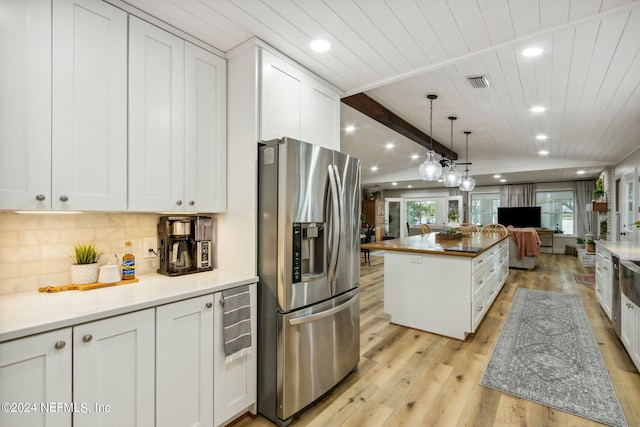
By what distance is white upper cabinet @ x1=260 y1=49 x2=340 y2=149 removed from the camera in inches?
84.4

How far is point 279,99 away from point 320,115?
0.47 meters

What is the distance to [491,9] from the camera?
1735 mm

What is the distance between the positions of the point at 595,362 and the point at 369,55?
3099 mm

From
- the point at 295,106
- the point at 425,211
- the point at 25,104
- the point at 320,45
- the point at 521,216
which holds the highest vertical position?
the point at 320,45

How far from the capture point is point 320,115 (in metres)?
2.60

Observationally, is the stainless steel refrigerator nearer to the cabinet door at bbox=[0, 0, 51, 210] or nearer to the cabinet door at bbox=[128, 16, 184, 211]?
the cabinet door at bbox=[128, 16, 184, 211]

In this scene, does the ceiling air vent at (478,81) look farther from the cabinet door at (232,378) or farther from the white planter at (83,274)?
the white planter at (83,274)

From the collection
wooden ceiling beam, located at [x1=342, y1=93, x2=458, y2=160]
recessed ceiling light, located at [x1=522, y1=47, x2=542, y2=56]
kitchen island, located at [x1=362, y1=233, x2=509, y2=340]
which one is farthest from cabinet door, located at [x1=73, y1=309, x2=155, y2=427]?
recessed ceiling light, located at [x1=522, y1=47, x2=542, y2=56]

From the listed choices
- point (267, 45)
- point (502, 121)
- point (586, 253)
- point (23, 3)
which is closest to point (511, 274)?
point (586, 253)

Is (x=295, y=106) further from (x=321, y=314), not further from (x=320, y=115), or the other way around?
(x=321, y=314)

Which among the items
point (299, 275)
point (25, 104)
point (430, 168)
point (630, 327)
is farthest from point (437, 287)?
point (25, 104)

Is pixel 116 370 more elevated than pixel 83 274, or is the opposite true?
pixel 83 274

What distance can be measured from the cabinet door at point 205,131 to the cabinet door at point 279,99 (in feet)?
1.06

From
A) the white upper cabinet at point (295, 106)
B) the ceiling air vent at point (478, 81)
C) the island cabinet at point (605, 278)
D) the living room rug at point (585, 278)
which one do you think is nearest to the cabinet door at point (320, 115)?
the white upper cabinet at point (295, 106)
